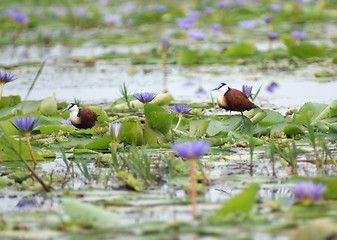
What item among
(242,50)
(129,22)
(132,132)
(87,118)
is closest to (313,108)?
(132,132)

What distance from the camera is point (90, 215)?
2197mm

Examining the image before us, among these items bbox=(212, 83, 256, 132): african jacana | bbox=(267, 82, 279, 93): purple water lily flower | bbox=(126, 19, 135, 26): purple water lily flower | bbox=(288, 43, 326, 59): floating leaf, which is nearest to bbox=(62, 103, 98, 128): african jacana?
Answer: bbox=(212, 83, 256, 132): african jacana

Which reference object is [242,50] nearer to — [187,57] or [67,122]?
[187,57]

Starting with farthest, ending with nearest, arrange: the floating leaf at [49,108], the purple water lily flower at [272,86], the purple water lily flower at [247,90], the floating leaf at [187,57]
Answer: the floating leaf at [187,57], the purple water lily flower at [272,86], the floating leaf at [49,108], the purple water lily flower at [247,90]

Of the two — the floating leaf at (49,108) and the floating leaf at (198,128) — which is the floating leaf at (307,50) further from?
the floating leaf at (198,128)

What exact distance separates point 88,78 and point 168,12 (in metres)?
6.36

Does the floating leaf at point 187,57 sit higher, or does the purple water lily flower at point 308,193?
the floating leaf at point 187,57

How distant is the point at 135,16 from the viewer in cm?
1238

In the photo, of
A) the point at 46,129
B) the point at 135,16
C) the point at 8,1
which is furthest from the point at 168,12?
the point at 46,129

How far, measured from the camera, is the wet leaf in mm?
2152

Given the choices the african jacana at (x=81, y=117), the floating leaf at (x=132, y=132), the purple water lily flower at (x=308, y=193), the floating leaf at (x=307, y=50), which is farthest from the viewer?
the floating leaf at (x=307, y=50)

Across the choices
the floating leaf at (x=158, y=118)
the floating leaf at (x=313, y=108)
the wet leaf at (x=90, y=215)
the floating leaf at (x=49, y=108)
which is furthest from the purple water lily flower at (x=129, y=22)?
the wet leaf at (x=90, y=215)

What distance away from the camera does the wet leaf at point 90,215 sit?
84.7 inches

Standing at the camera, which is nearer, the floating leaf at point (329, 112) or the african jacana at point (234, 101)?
the african jacana at point (234, 101)
